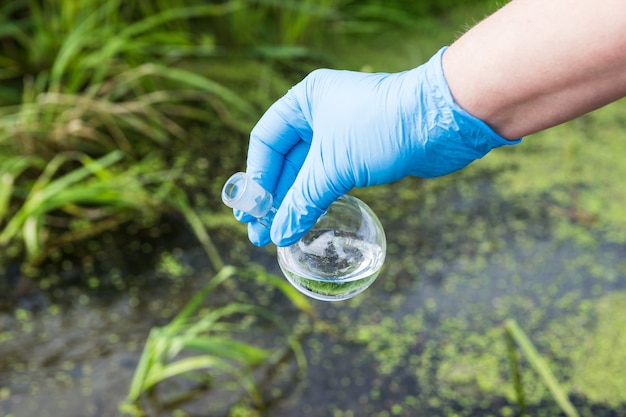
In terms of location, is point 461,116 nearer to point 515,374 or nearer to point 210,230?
point 515,374

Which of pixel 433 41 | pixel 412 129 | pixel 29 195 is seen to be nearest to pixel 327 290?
pixel 412 129

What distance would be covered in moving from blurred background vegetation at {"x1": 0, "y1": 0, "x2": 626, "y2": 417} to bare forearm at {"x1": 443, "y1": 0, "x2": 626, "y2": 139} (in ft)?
2.51

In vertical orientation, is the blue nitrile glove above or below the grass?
above

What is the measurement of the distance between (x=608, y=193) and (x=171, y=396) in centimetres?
137

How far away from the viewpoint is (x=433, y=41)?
3035 millimetres

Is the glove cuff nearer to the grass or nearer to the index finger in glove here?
the index finger in glove

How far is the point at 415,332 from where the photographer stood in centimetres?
187

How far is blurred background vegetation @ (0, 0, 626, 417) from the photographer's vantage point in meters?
1.76

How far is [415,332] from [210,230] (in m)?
0.62

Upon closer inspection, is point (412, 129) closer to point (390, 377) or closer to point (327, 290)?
point (327, 290)

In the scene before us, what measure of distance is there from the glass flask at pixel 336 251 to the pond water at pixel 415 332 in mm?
611

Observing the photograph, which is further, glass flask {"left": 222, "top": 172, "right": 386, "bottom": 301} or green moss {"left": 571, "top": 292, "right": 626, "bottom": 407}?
green moss {"left": 571, "top": 292, "right": 626, "bottom": 407}

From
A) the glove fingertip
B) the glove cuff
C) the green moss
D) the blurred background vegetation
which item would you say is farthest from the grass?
the glove cuff

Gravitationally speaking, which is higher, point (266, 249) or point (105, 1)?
point (105, 1)
